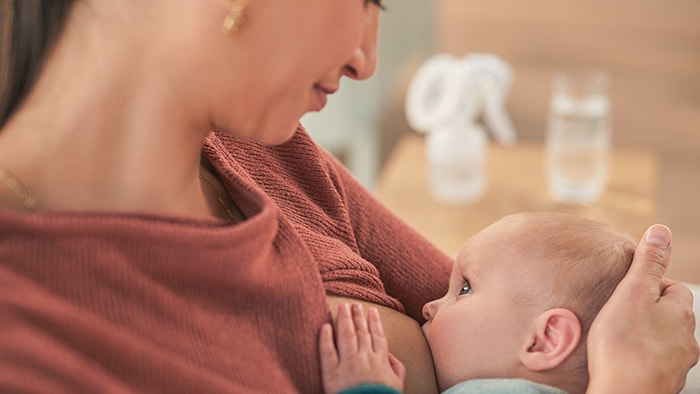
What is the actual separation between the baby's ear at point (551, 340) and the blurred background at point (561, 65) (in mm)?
1553

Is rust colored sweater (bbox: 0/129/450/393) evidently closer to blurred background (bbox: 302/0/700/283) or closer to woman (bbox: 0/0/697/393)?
woman (bbox: 0/0/697/393)

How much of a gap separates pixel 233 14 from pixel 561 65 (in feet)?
11.9

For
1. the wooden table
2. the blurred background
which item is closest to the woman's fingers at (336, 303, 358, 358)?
the wooden table

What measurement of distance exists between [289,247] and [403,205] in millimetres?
1312

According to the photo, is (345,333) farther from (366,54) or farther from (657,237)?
(657,237)

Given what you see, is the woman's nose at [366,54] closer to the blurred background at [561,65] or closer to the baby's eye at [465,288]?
the baby's eye at [465,288]

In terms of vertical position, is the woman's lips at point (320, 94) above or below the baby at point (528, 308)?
above

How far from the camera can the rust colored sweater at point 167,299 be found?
71 centimetres

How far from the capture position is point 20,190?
749mm

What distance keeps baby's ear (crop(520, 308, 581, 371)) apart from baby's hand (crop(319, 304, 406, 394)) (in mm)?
161

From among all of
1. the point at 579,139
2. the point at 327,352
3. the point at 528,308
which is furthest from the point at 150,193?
the point at 579,139

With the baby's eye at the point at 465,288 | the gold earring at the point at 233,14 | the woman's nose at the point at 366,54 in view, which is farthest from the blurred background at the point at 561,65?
the gold earring at the point at 233,14

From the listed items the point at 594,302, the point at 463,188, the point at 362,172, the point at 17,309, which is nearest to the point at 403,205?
the point at 463,188

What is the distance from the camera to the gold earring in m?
0.74
